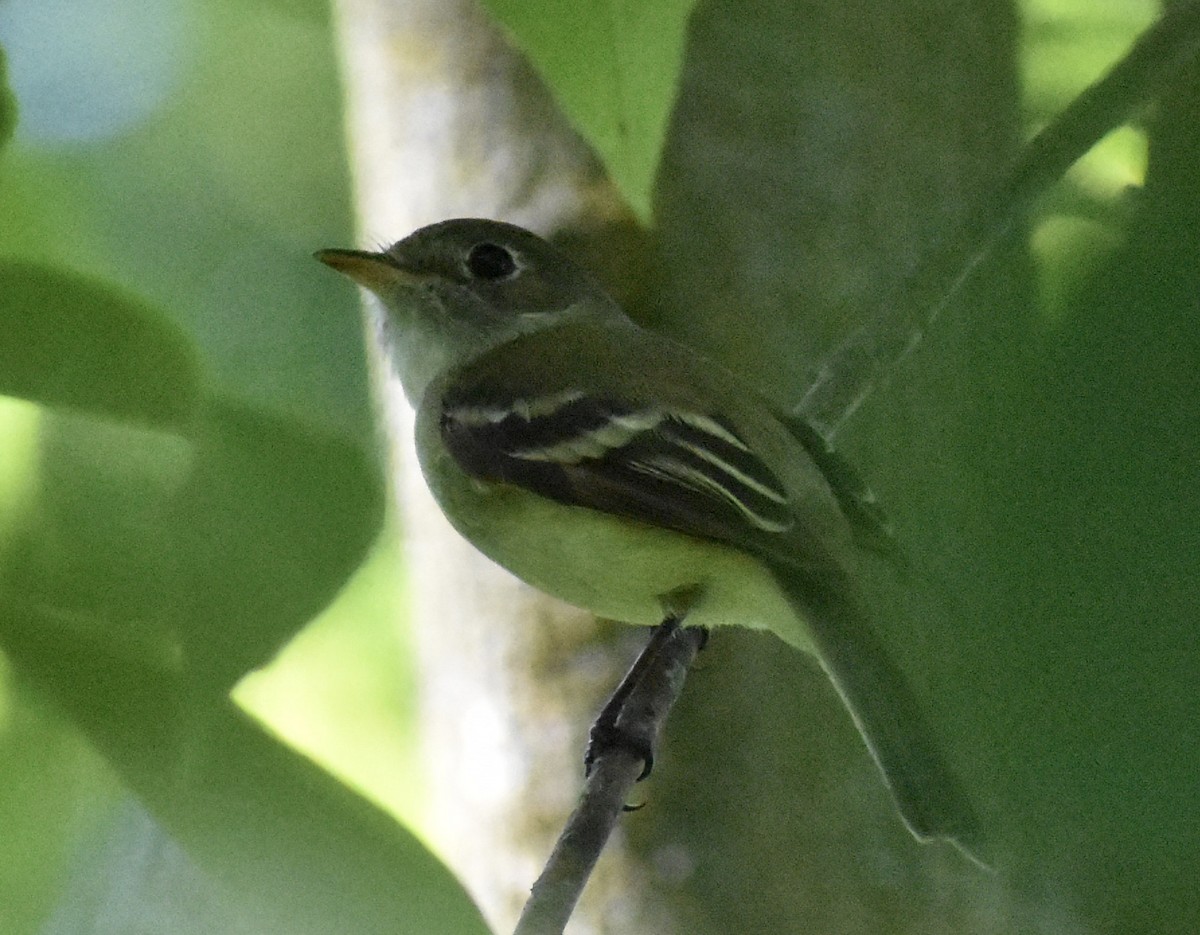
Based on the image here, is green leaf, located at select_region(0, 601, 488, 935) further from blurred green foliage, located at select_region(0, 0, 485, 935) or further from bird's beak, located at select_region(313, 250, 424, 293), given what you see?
bird's beak, located at select_region(313, 250, 424, 293)

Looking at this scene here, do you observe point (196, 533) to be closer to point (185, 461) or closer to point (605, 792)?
point (185, 461)

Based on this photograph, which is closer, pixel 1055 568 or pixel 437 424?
pixel 1055 568

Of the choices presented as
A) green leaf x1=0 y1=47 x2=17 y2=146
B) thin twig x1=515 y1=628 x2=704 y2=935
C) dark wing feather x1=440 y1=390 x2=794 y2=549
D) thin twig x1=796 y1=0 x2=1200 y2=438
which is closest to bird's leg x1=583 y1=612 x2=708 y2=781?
thin twig x1=515 y1=628 x2=704 y2=935

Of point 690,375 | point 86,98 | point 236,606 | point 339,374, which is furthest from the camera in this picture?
point 339,374

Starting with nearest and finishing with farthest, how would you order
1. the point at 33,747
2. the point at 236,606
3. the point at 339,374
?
1. the point at 33,747
2. the point at 236,606
3. the point at 339,374

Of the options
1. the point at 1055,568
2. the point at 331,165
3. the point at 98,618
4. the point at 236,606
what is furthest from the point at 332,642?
the point at 1055,568

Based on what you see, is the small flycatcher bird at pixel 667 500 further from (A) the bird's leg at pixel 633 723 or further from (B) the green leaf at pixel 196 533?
(B) the green leaf at pixel 196 533

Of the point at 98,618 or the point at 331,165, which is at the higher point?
the point at 331,165

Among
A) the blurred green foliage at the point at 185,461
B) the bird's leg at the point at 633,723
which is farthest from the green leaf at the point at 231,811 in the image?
the bird's leg at the point at 633,723

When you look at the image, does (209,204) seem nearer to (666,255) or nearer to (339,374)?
(339,374)
